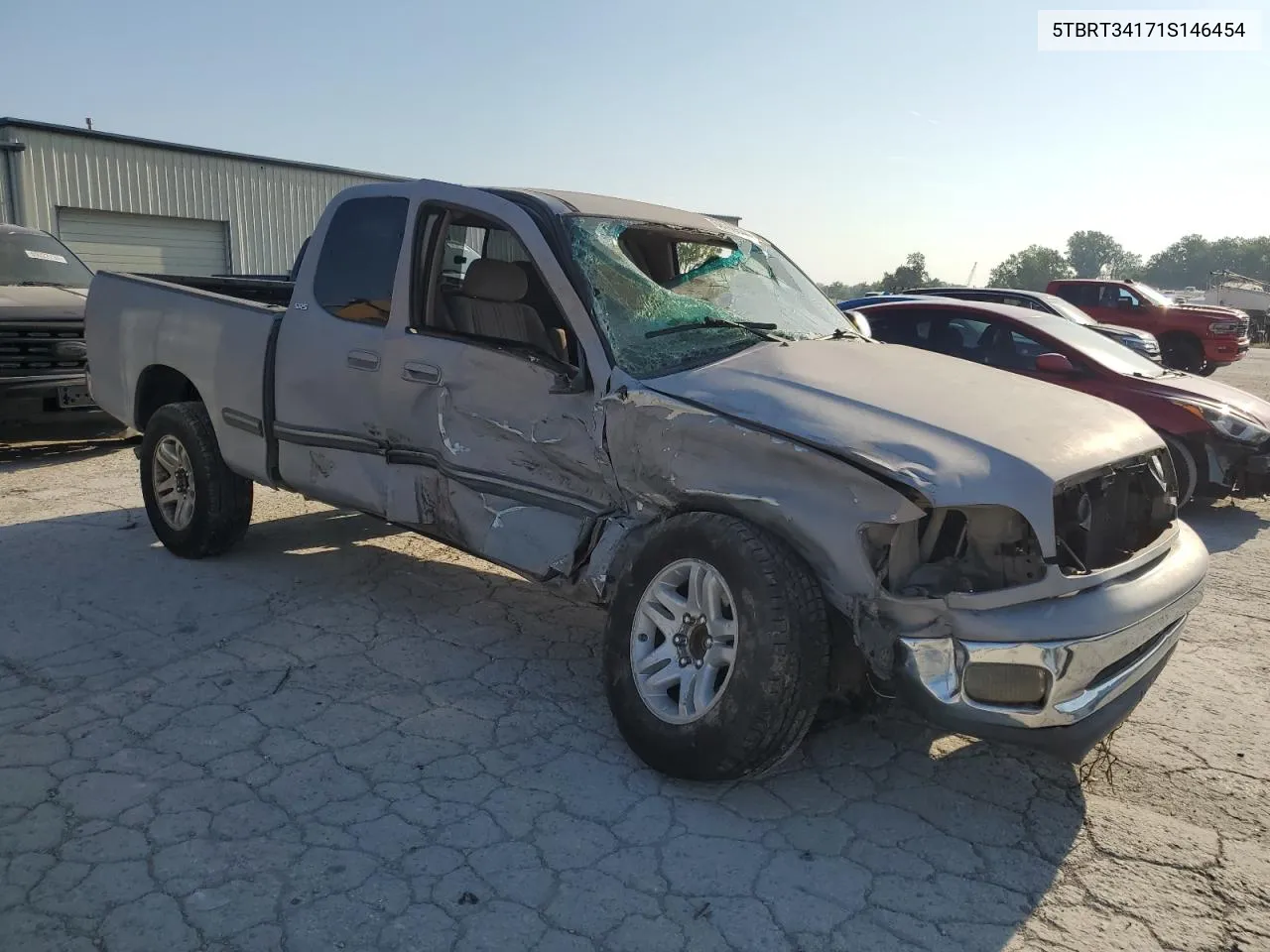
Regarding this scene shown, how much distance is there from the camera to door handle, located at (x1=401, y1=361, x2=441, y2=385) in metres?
4.15

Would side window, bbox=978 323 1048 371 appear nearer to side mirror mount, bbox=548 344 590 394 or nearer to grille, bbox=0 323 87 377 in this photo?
side mirror mount, bbox=548 344 590 394

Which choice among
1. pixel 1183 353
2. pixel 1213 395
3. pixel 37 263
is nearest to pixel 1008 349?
pixel 1213 395

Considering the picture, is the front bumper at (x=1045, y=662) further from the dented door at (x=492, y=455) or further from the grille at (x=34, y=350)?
the grille at (x=34, y=350)

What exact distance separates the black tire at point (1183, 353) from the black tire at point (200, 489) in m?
18.9

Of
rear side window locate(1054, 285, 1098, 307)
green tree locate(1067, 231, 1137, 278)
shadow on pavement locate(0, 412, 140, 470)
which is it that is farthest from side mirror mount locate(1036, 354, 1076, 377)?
green tree locate(1067, 231, 1137, 278)

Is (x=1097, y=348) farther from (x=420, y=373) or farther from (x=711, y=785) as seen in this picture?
(x=711, y=785)

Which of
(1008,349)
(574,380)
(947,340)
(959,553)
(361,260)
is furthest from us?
(947,340)

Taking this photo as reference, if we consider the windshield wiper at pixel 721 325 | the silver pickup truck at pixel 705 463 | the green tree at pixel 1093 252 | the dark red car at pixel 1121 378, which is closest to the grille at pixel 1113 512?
the silver pickup truck at pixel 705 463

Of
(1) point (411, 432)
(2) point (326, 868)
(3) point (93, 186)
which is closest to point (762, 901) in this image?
(2) point (326, 868)

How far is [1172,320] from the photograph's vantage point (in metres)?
19.3

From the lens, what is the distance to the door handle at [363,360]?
4.40m

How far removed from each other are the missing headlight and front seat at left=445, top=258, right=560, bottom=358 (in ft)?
5.21

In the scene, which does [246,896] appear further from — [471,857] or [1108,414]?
[1108,414]

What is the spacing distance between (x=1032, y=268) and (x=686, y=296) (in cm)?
11485
